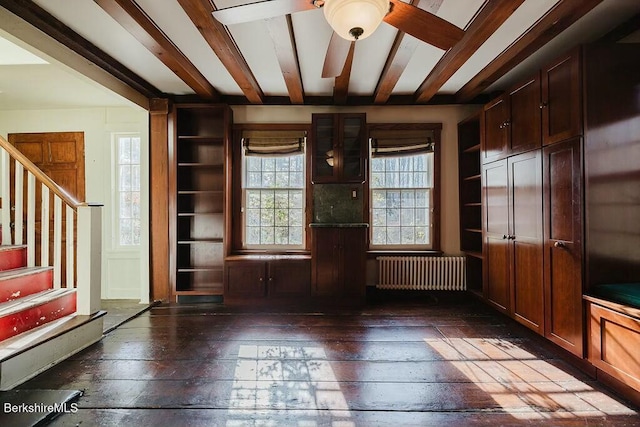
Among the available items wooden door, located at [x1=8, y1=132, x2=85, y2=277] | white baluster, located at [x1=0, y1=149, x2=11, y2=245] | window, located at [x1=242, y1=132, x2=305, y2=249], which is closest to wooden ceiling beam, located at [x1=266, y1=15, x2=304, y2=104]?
window, located at [x1=242, y1=132, x2=305, y2=249]

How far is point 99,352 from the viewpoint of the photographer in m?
2.71

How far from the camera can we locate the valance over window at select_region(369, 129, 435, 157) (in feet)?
14.1

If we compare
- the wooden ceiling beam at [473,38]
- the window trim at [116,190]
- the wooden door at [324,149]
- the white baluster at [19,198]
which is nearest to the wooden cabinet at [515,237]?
the wooden ceiling beam at [473,38]

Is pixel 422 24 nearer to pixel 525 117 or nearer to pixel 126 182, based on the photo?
pixel 525 117

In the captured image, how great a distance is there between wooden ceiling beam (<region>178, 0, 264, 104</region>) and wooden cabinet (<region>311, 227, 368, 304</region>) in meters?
1.94

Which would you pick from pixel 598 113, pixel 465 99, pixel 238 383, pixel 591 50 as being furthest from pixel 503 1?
pixel 238 383

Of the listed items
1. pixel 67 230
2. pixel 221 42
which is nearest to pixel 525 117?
pixel 221 42

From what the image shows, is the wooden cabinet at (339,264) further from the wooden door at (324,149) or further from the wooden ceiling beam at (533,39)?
the wooden ceiling beam at (533,39)

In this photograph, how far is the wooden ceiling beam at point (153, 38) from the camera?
2.22m

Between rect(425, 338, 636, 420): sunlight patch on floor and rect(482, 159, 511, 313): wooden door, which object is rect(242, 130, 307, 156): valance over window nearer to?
rect(482, 159, 511, 313): wooden door

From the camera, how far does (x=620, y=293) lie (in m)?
2.09

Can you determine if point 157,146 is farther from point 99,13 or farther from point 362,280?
point 362,280

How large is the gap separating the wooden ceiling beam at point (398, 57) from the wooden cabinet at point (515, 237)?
1463 mm

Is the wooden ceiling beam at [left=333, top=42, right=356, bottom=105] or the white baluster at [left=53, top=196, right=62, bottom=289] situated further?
the wooden ceiling beam at [left=333, top=42, right=356, bottom=105]
